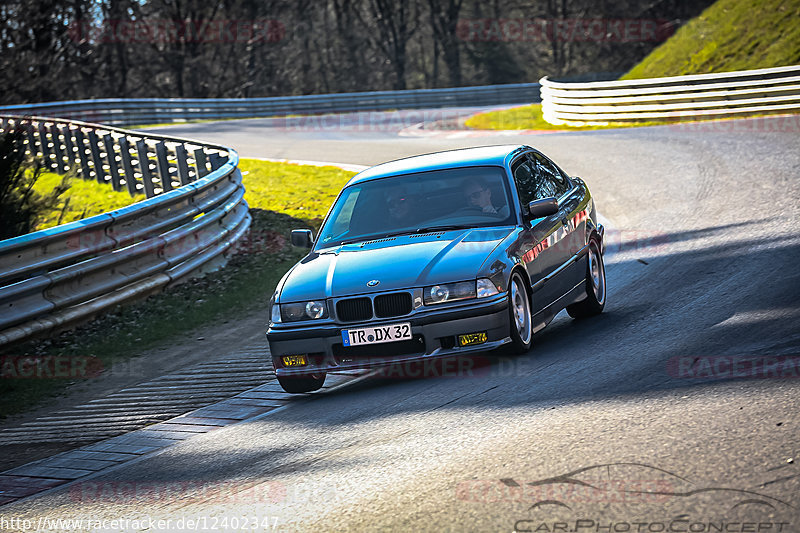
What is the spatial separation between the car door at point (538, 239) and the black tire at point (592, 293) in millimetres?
506

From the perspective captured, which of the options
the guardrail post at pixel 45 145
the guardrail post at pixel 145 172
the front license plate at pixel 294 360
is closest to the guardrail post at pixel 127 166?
the guardrail post at pixel 145 172

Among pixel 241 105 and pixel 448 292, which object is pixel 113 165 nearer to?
pixel 448 292

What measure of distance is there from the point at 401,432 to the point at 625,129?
61.8 feet

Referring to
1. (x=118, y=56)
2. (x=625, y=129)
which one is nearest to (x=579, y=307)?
(x=625, y=129)

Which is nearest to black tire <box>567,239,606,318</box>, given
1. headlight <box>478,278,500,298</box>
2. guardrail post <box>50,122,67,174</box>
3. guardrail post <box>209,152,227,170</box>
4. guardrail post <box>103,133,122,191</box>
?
headlight <box>478,278,500,298</box>

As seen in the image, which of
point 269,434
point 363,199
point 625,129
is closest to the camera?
point 269,434

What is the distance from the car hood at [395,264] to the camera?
712 cm

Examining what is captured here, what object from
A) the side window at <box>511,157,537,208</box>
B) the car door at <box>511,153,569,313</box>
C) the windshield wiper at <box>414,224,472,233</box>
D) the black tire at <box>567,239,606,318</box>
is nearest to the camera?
the car door at <box>511,153,569,313</box>

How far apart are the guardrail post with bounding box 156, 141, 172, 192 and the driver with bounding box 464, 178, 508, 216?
9536 millimetres

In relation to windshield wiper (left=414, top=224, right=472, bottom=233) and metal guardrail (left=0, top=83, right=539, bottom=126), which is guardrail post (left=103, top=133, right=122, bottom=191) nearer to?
windshield wiper (left=414, top=224, right=472, bottom=233)

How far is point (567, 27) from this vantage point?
2461 inches

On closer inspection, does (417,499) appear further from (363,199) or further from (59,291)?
(59,291)

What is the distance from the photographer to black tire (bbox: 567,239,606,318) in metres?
8.90

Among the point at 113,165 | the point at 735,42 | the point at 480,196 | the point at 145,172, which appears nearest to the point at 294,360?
the point at 480,196
